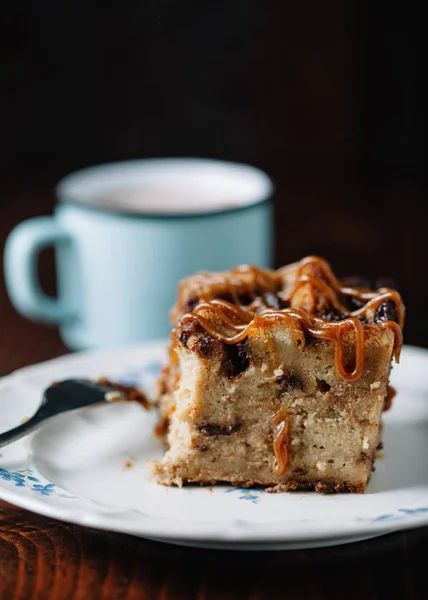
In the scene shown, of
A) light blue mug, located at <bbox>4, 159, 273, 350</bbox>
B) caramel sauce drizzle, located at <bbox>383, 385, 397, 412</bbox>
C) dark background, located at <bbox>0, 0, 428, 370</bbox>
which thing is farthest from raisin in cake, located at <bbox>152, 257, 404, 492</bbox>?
dark background, located at <bbox>0, 0, 428, 370</bbox>

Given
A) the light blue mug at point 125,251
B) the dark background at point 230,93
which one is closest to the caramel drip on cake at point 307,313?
the light blue mug at point 125,251

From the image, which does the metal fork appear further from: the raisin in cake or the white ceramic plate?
the raisin in cake

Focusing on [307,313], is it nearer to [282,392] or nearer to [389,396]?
[282,392]

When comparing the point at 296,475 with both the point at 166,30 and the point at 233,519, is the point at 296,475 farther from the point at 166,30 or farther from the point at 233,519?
the point at 166,30

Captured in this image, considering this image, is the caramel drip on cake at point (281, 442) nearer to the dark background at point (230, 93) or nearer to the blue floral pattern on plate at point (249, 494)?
the blue floral pattern on plate at point (249, 494)

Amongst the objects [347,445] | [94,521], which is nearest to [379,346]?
[347,445]

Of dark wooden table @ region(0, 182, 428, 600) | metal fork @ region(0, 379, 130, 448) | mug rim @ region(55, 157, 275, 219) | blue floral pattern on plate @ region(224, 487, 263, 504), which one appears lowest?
dark wooden table @ region(0, 182, 428, 600)
